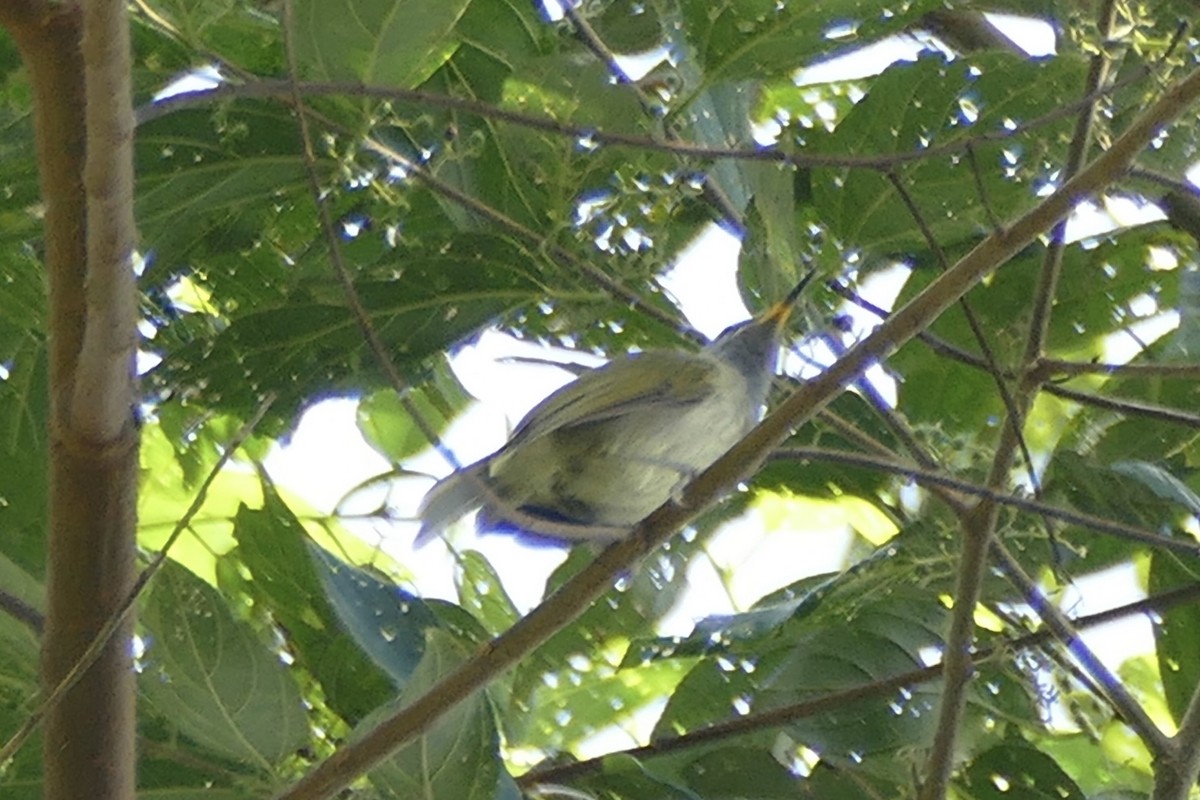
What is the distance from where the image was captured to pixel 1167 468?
1836 millimetres

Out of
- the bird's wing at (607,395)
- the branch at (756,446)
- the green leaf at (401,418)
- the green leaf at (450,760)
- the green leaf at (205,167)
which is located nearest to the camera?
the branch at (756,446)

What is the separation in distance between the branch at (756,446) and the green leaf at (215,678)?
182 mm

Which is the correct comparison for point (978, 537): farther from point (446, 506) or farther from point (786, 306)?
point (446, 506)

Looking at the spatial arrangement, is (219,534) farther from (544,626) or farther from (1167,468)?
(1167,468)

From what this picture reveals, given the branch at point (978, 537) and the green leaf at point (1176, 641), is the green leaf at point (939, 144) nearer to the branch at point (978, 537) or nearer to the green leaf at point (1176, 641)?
the branch at point (978, 537)

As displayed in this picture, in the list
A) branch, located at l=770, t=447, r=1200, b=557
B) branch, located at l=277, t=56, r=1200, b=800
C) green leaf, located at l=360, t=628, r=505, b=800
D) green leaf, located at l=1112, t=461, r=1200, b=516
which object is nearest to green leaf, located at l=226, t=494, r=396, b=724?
green leaf, located at l=360, t=628, r=505, b=800

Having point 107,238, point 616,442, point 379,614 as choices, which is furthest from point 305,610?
point 107,238

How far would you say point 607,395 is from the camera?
2.00 m

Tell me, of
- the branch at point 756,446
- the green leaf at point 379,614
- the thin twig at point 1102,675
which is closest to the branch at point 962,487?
the branch at point 756,446

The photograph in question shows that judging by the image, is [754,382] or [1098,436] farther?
[754,382]

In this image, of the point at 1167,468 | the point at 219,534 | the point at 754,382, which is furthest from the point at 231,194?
the point at 1167,468

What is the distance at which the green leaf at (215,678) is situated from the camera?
136 centimetres

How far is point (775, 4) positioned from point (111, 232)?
2.76 feet

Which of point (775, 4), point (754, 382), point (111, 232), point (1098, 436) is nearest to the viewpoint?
point (111, 232)
